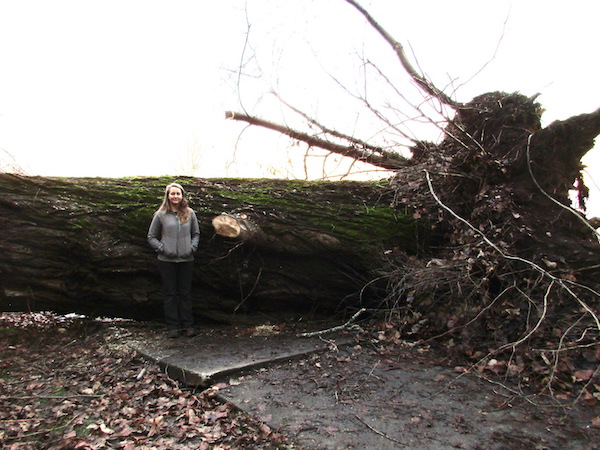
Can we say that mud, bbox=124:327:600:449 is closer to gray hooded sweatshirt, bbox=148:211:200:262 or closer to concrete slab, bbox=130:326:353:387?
concrete slab, bbox=130:326:353:387

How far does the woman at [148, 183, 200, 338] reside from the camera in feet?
14.7

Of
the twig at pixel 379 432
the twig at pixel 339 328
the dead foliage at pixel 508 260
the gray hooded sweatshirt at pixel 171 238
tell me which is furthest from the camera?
the twig at pixel 339 328

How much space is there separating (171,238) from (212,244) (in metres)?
0.58

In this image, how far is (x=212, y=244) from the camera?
490 cm

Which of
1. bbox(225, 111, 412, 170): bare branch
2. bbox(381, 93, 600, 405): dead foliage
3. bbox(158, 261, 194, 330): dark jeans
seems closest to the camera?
bbox(381, 93, 600, 405): dead foliage

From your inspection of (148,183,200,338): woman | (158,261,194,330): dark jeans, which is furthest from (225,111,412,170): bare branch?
(158,261,194,330): dark jeans

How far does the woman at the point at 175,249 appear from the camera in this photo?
14.7 feet

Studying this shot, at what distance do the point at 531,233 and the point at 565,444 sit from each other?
94.4 inches

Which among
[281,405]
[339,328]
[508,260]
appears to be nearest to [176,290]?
[339,328]

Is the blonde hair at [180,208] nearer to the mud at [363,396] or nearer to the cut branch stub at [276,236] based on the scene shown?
the cut branch stub at [276,236]

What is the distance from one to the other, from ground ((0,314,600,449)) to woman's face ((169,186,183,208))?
5.27ft

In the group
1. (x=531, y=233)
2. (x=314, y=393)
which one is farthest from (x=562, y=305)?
(x=314, y=393)

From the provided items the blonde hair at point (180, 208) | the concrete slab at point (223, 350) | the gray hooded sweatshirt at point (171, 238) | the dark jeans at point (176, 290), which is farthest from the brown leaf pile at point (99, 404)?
the blonde hair at point (180, 208)

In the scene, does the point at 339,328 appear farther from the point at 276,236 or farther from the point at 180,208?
the point at 180,208
